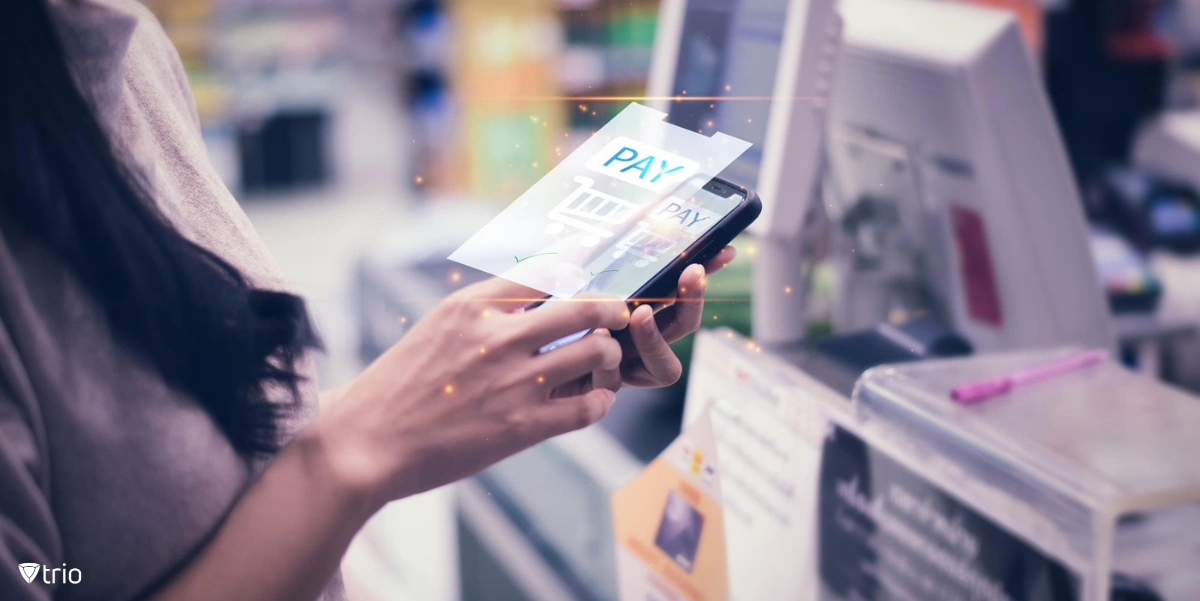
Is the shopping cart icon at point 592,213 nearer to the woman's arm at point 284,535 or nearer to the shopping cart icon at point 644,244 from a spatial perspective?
the shopping cart icon at point 644,244

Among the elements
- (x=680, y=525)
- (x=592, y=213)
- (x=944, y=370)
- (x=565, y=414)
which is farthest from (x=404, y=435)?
(x=944, y=370)

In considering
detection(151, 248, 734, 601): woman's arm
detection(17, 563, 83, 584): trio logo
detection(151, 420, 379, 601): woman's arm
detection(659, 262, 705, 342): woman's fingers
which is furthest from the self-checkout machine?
detection(17, 563, 83, 584): trio logo

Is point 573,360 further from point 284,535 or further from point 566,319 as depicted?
point 284,535

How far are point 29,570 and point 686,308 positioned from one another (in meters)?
0.45

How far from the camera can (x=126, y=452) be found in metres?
0.56

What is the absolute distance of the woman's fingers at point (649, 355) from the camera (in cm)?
63

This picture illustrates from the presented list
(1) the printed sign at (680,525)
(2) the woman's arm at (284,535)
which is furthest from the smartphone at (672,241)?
(1) the printed sign at (680,525)

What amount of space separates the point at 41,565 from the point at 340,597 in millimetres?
238

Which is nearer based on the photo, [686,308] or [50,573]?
[50,573]

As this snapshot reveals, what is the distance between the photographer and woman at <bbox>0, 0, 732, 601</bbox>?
1.77 feet

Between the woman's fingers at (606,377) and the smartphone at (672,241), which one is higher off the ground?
the smartphone at (672,241)

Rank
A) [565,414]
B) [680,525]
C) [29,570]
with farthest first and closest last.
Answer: [680,525]
[565,414]
[29,570]

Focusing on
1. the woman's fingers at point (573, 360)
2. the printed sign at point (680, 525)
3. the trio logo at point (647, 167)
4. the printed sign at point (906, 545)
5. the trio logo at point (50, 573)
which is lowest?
the printed sign at point (680, 525)
